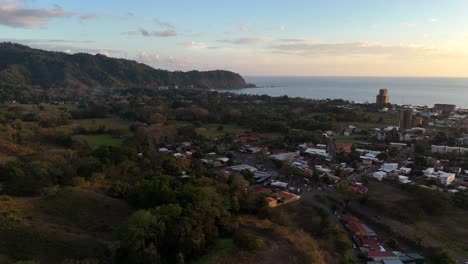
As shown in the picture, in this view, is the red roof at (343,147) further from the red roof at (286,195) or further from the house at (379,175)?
the red roof at (286,195)

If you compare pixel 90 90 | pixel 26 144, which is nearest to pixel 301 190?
pixel 26 144

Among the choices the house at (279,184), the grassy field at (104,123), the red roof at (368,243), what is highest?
the grassy field at (104,123)

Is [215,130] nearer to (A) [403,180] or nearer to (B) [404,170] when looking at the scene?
(B) [404,170]

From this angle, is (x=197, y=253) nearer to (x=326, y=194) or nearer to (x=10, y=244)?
(x=10, y=244)

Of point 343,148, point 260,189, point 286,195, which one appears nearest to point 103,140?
point 260,189

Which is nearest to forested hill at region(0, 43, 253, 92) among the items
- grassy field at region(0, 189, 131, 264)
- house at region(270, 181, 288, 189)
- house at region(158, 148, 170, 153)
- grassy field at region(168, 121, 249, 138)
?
grassy field at region(168, 121, 249, 138)

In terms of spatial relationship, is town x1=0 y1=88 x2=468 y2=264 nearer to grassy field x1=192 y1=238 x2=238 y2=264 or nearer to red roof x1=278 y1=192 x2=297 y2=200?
red roof x1=278 y1=192 x2=297 y2=200

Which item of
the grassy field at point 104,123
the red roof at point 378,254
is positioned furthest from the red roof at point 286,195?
the grassy field at point 104,123
